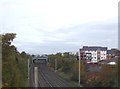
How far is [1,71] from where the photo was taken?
78.9 ft

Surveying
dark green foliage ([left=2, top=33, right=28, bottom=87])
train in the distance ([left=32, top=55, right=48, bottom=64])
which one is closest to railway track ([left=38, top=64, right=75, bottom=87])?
dark green foliage ([left=2, top=33, right=28, bottom=87])

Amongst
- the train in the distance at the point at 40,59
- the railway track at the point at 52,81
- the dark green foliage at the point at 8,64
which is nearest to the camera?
the dark green foliage at the point at 8,64

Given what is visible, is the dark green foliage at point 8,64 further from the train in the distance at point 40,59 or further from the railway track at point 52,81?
the train in the distance at point 40,59

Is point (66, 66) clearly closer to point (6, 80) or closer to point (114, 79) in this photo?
point (114, 79)

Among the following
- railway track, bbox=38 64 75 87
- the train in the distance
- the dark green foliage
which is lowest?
railway track, bbox=38 64 75 87

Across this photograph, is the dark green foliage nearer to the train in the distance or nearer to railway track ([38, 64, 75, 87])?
railway track ([38, 64, 75, 87])

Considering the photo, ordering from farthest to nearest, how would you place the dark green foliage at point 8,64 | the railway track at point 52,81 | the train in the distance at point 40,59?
the train in the distance at point 40,59 → the railway track at point 52,81 → the dark green foliage at point 8,64

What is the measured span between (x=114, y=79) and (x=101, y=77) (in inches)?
144

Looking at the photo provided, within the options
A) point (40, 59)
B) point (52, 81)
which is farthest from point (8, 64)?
point (40, 59)

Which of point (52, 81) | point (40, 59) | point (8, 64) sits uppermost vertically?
point (8, 64)

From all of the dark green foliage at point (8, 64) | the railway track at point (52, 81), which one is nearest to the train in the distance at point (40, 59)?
the railway track at point (52, 81)

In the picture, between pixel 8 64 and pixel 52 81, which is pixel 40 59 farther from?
pixel 8 64

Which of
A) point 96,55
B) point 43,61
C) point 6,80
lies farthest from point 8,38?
point 43,61

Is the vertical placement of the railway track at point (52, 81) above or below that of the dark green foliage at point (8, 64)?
below
